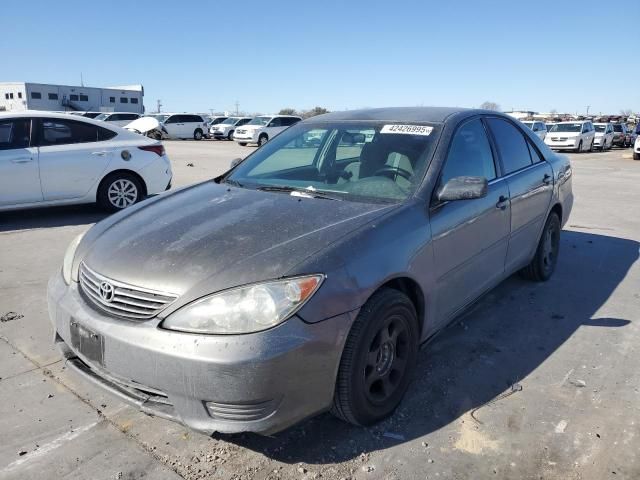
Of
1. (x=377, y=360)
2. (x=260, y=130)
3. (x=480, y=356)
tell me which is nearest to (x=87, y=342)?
(x=377, y=360)

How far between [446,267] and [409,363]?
624mm

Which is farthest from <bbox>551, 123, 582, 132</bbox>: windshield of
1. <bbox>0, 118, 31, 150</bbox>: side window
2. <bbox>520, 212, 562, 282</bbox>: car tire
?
<bbox>0, 118, 31, 150</bbox>: side window

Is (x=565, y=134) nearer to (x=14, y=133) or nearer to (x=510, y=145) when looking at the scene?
(x=510, y=145)

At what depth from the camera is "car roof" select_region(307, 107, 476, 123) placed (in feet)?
12.1

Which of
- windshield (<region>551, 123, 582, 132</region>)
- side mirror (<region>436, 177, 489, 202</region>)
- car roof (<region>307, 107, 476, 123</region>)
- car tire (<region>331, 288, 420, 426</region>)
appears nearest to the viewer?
car tire (<region>331, 288, 420, 426</region>)

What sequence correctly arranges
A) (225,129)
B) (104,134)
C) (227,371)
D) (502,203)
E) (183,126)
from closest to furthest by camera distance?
(227,371)
(502,203)
(104,134)
(183,126)
(225,129)

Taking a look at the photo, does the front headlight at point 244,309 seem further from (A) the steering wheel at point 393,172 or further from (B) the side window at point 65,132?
(B) the side window at point 65,132

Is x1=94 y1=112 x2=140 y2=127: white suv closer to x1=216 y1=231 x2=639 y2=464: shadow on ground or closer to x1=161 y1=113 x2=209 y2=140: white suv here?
x1=161 y1=113 x2=209 y2=140: white suv

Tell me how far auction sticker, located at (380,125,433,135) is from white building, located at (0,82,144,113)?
71740 millimetres

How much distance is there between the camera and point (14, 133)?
22.8ft

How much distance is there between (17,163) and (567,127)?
2678cm

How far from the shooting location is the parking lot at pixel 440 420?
2.46 m

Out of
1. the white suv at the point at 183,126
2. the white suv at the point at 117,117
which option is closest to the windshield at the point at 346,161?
the white suv at the point at 117,117

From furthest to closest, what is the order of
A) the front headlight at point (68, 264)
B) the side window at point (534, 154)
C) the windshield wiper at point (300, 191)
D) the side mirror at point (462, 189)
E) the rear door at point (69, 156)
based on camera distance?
1. the rear door at point (69, 156)
2. the side window at point (534, 154)
3. the windshield wiper at point (300, 191)
4. the side mirror at point (462, 189)
5. the front headlight at point (68, 264)
